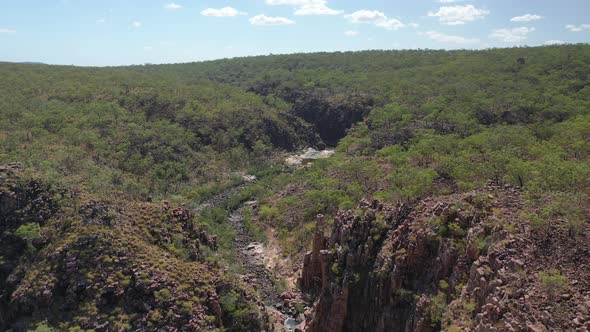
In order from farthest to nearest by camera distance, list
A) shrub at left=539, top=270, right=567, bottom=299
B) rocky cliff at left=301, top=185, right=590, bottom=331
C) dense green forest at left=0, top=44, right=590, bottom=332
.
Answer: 1. dense green forest at left=0, top=44, right=590, bottom=332
2. rocky cliff at left=301, top=185, right=590, bottom=331
3. shrub at left=539, top=270, right=567, bottom=299

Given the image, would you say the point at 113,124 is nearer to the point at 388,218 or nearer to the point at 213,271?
the point at 213,271

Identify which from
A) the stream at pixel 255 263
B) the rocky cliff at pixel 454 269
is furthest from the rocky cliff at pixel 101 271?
the rocky cliff at pixel 454 269

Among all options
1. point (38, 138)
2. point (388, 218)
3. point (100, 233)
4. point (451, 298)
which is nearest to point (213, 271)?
point (100, 233)

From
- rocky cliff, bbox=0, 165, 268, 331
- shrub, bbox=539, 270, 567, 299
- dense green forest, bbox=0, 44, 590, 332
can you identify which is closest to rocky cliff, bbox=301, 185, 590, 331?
shrub, bbox=539, 270, 567, 299

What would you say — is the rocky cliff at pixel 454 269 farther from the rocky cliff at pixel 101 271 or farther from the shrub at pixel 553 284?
the rocky cliff at pixel 101 271

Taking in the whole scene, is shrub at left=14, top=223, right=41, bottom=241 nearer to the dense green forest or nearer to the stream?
the dense green forest

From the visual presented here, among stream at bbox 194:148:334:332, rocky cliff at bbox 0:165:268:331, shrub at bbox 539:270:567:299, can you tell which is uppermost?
shrub at bbox 539:270:567:299
